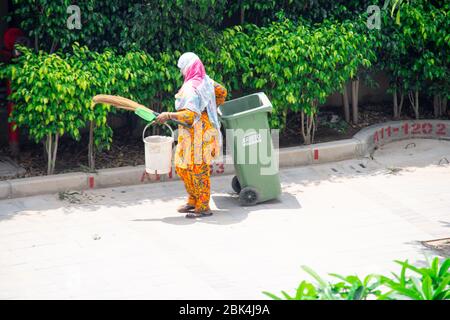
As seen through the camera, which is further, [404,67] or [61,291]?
[404,67]

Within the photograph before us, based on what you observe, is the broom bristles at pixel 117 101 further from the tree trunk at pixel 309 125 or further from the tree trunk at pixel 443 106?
the tree trunk at pixel 443 106

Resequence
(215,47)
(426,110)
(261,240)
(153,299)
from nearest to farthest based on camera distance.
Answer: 1. (153,299)
2. (261,240)
3. (215,47)
4. (426,110)

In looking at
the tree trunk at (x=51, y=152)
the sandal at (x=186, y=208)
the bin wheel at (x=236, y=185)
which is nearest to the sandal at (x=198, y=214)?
the sandal at (x=186, y=208)

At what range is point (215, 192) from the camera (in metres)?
11.3

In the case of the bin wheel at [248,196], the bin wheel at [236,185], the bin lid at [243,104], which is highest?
the bin lid at [243,104]

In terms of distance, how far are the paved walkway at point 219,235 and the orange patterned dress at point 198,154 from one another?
30 centimetres

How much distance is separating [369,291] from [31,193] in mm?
4843

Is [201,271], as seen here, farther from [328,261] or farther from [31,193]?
[31,193]

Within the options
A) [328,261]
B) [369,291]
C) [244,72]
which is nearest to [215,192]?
[244,72]

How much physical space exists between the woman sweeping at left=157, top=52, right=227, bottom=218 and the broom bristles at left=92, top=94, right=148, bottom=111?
0.34 metres

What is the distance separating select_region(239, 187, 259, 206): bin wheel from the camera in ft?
35.1

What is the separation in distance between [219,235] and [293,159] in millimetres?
2622

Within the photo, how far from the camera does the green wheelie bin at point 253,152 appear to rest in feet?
34.4

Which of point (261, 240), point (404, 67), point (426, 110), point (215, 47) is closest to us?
point (261, 240)
